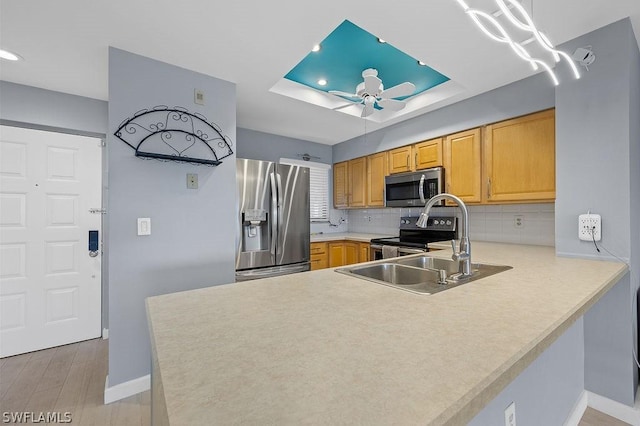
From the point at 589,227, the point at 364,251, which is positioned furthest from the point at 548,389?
the point at 364,251

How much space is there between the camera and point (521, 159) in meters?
2.38

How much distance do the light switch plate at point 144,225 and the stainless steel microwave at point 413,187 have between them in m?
2.66

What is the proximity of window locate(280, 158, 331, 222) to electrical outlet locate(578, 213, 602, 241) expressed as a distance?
3227 millimetres

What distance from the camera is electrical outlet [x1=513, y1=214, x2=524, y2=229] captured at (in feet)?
8.79

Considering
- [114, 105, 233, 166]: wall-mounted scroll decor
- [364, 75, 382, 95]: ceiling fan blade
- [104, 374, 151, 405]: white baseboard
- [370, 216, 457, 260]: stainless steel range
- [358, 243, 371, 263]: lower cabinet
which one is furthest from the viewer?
[358, 243, 371, 263]: lower cabinet

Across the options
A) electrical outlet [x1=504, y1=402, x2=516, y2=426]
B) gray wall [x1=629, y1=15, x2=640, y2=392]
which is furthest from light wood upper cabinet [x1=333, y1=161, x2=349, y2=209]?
electrical outlet [x1=504, y1=402, x2=516, y2=426]

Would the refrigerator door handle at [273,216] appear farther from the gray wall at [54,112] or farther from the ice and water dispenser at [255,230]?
the gray wall at [54,112]

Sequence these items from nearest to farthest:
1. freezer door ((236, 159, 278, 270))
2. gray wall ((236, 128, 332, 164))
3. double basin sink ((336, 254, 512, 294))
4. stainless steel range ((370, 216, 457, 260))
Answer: double basin sink ((336, 254, 512, 294)) → freezer door ((236, 159, 278, 270)) → stainless steel range ((370, 216, 457, 260)) → gray wall ((236, 128, 332, 164))

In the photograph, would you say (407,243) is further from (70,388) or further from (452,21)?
(70,388)

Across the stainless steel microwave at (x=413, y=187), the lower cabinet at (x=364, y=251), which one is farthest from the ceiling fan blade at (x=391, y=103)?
the lower cabinet at (x=364, y=251)

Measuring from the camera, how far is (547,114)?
2.24m

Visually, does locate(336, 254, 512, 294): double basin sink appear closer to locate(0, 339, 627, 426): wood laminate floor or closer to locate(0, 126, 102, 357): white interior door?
locate(0, 339, 627, 426): wood laminate floor

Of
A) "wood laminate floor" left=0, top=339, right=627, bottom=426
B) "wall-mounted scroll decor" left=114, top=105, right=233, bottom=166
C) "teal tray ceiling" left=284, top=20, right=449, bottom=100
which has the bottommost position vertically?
"wood laminate floor" left=0, top=339, right=627, bottom=426

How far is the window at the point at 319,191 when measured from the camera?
4.45 metres
